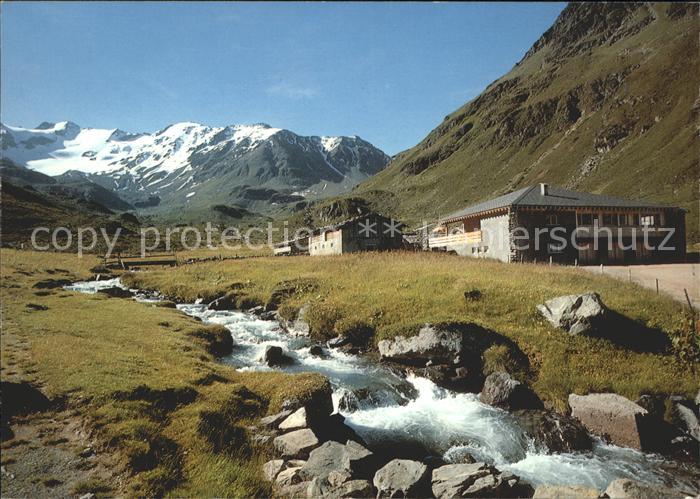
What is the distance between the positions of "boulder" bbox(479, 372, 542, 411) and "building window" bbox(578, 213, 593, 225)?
117ft

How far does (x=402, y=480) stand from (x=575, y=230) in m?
43.4

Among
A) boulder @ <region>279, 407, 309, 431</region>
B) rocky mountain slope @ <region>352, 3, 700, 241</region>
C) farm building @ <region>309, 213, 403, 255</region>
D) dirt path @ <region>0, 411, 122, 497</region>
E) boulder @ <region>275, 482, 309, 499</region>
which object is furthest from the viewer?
rocky mountain slope @ <region>352, 3, 700, 241</region>

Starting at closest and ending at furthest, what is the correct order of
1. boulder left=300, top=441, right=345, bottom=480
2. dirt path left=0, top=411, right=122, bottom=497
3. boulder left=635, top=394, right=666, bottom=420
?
dirt path left=0, top=411, right=122, bottom=497 → boulder left=300, top=441, right=345, bottom=480 → boulder left=635, top=394, right=666, bottom=420

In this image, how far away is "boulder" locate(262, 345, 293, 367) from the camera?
70.9 ft

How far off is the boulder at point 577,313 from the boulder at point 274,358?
611 inches

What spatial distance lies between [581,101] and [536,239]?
188959 mm

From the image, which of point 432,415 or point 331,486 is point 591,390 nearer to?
point 432,415

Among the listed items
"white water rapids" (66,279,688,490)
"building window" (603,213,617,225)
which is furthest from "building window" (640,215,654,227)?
"white water rapids" (66,279,688,490)

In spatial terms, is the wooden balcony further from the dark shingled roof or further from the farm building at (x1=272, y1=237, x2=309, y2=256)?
the farm building at (x1=272, y1=237, x2=309, y2=256)

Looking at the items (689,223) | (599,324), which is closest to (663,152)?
(689,223)

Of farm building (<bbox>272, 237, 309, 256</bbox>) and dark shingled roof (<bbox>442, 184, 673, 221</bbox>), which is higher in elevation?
dark shingled roof (<bbox>442, 184, 673, 221</bbox>)

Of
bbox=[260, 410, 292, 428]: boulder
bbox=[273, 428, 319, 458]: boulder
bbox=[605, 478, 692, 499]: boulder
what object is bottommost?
bbox=[605, 478, 692, 499]: boulder

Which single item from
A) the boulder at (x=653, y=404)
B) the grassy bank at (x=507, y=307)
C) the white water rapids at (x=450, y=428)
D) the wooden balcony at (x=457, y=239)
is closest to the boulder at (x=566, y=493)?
the white water rapids at (x=450, y=428)

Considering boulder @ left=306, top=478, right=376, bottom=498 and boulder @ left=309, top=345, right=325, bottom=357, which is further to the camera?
boulder @ left=309, top=345, right=325, bottom=357
